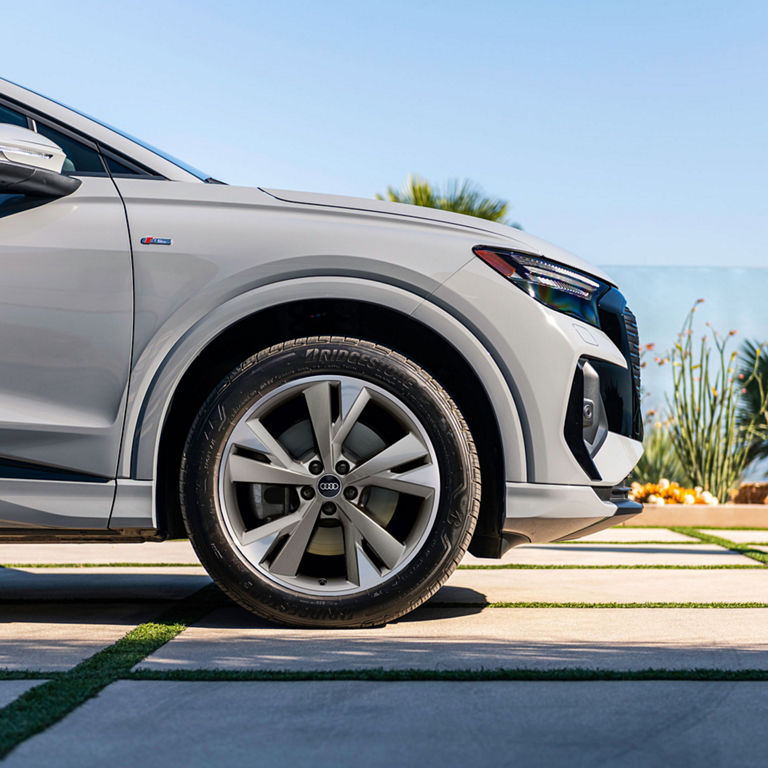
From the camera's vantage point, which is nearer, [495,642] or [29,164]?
[495,642]

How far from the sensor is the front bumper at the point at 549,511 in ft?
→ 8.71

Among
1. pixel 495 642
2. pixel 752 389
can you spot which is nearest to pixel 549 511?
pixel 495 642

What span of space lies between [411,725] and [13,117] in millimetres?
2202

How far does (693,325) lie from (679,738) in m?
7.87

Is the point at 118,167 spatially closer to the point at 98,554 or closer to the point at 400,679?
the point at 400,679

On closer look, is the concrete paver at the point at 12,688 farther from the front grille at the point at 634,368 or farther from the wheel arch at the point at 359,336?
the front grille at the point at 634,368

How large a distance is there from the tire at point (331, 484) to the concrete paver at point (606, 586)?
2.07ft

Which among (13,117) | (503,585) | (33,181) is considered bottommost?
(503,585)

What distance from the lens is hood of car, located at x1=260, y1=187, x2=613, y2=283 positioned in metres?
2.75

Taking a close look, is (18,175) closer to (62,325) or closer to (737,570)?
(62,325)

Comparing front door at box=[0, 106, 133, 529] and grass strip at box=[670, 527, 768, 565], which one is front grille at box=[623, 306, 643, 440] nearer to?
front door at box=[0, 106, 133, 529]

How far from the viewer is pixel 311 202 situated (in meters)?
2.78

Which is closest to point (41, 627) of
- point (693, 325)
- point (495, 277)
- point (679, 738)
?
point (495, 277)

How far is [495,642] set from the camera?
244 centimetres
